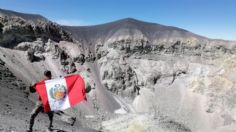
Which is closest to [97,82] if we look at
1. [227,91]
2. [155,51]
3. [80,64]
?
[80,64]

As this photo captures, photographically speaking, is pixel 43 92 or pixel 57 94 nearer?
pixel 43 92

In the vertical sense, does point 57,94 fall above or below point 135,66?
above

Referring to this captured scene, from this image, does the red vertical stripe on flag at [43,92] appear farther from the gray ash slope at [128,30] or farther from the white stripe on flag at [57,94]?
the gray ash slope at [128,30]

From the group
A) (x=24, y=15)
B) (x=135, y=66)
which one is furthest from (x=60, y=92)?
(x=135, y=66)

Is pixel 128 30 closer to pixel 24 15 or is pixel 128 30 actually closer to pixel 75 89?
pixel 24 15

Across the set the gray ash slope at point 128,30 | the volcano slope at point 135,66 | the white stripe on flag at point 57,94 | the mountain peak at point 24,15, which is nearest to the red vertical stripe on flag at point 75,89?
the white stripe on flag at point 57,94

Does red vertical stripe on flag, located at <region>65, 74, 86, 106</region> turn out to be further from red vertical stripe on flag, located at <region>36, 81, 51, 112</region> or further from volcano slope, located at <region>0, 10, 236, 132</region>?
volcano slope, located at <region>0, 10, 236, 132</region>

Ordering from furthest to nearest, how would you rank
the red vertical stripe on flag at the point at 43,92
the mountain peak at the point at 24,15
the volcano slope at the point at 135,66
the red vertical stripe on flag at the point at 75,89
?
1. the mountain peak at the point at 24,15
2. the volcano slope at the point at 135,66
3. the red vertical stripe on flag at the point at 75,89
4. the red vertical stripe on flag at the point at 43,92
